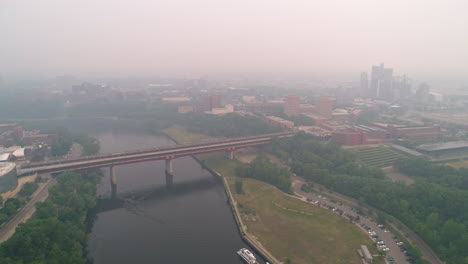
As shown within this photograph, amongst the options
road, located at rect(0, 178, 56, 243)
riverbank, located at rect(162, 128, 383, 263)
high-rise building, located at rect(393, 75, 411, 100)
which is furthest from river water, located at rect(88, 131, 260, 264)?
high-rise building, located at rect(393, 75, 411, 100)

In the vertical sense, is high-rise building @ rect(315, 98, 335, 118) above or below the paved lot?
above

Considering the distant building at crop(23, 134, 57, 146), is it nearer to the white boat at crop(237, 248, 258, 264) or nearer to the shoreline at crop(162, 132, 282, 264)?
the shoreline at crop(162, 132, 282, 264)

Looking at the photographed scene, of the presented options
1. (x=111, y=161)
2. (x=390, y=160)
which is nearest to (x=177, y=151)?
(x=111, y=161)

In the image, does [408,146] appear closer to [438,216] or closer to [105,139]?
[438,216]

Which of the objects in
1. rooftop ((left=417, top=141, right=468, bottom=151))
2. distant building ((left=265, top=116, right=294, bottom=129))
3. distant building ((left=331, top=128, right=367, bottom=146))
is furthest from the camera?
Result: distant building ((left=265, top=116, right=294, bottom=129))

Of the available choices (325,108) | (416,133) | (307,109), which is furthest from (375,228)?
(307,109)

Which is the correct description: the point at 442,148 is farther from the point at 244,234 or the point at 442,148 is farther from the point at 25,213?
the point at 25,213

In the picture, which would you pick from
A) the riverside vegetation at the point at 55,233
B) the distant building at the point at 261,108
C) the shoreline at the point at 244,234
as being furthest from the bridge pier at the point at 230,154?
the distant building at the point at 261,108

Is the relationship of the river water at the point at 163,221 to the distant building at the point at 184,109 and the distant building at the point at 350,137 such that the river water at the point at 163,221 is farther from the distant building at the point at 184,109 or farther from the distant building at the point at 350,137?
the distant building at the point at 184,109
